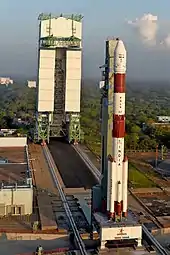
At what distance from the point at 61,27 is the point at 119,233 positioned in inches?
1270

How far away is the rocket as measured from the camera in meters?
22.5

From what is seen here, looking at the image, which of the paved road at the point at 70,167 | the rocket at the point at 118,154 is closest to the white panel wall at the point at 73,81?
the paved road at the point at 70,167

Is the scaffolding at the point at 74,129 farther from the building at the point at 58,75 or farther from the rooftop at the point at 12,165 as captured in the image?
the rooftop at the point at 12,165

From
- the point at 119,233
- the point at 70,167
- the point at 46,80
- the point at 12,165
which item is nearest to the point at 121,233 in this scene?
the point at 119,233

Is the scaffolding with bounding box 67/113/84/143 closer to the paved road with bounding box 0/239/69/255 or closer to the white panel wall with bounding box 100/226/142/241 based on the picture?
the paved road with bounding box 0/239/69/255

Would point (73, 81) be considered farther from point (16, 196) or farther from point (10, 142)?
point (16, 196)

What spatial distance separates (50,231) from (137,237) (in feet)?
A: 16.2

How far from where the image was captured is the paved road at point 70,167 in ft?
111

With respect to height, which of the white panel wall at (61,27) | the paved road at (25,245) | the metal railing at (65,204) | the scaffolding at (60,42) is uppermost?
the white panel wall at (61,27)

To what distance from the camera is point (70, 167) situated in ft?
128

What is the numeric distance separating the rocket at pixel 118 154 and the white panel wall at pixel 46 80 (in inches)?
1046

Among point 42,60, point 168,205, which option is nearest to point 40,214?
point 168,205

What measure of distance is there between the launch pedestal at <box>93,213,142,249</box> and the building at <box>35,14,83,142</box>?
91.4 ft

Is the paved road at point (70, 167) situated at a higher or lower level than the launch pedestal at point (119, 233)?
higher
